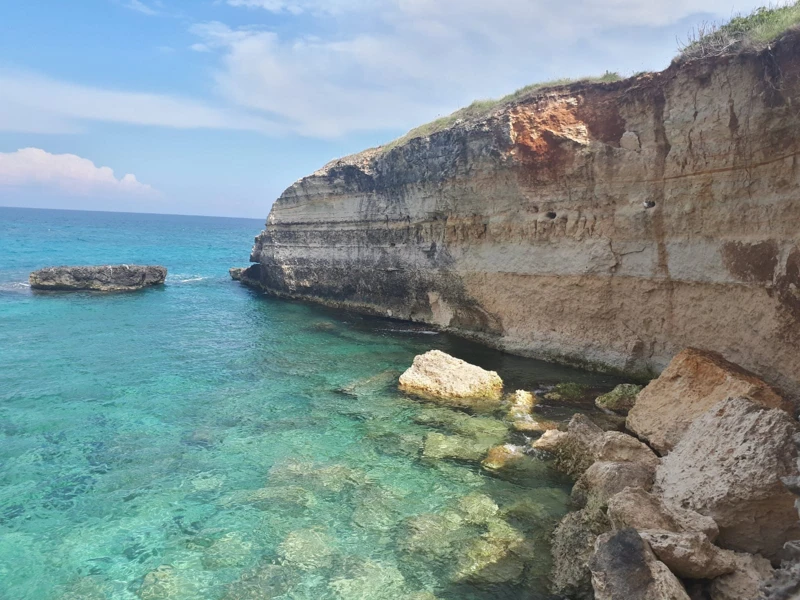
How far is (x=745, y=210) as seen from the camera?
11.2m

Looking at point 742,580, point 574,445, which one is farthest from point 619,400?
point 742,580

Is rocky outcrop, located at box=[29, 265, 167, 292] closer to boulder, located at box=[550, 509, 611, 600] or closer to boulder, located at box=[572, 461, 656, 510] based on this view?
boulder, located at box=[572, 461, 656, 510]

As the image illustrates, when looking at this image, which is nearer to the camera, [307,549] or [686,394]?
[307,549]

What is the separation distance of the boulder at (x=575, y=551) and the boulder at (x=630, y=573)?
13.2 inches

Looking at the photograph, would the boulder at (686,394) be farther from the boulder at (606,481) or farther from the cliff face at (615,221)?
the cliff face at (615,221)

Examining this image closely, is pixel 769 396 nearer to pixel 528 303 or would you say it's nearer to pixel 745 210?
pixel 745 210

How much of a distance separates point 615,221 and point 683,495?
885 centimetres

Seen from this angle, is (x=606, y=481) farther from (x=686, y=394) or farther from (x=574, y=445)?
(x=686, y=394)

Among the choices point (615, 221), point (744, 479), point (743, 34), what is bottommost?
point (744, 479)

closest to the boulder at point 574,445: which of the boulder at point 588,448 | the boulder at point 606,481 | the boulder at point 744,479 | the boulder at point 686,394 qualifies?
the boulder at point 588,448

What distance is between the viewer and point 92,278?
96.0 ft

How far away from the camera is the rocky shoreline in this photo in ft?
17.3

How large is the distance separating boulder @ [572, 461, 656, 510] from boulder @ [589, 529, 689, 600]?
4.67 ft

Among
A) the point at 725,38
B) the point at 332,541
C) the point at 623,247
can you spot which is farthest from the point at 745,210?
the point at 332,541
